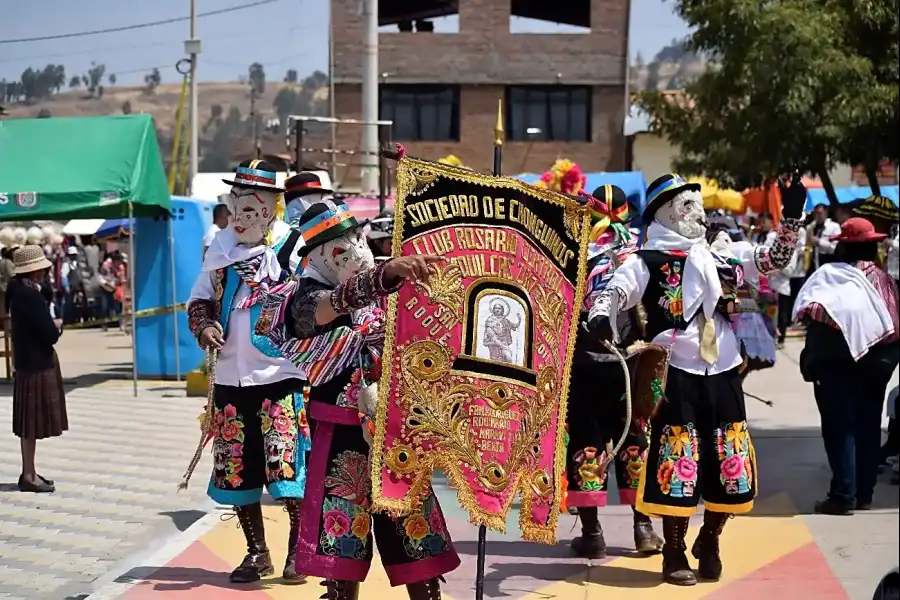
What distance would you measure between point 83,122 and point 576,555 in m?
7.84

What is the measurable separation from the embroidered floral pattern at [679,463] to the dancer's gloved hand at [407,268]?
2.44 meters

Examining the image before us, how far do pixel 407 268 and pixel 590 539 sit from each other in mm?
3310

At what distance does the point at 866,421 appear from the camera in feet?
28.3

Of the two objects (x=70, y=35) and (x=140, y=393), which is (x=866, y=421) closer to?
(x=70, y=35)

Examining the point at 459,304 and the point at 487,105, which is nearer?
the point at 459,304

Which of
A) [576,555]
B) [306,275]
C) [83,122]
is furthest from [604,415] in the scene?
[83,122]

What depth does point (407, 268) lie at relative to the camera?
15.1 feet

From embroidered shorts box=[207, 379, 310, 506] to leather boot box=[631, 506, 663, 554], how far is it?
1.95 metres

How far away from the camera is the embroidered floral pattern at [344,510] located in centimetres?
507

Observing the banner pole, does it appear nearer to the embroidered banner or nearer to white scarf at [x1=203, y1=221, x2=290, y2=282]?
the embroidered banner

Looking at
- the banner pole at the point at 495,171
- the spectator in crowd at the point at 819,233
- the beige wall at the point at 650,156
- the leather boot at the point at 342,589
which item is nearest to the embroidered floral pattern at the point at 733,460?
the banner pole at the point at 495,171

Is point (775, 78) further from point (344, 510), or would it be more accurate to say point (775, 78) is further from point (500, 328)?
point (344, 510)

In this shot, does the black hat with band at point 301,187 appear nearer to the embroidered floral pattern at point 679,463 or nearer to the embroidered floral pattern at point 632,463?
the embroidered floral pattern at point 632,463

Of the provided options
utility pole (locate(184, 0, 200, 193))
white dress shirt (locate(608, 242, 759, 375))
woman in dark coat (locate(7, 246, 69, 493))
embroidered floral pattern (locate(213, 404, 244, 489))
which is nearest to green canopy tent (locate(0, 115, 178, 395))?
utility pole (locate(184, 0, 200, 193))
